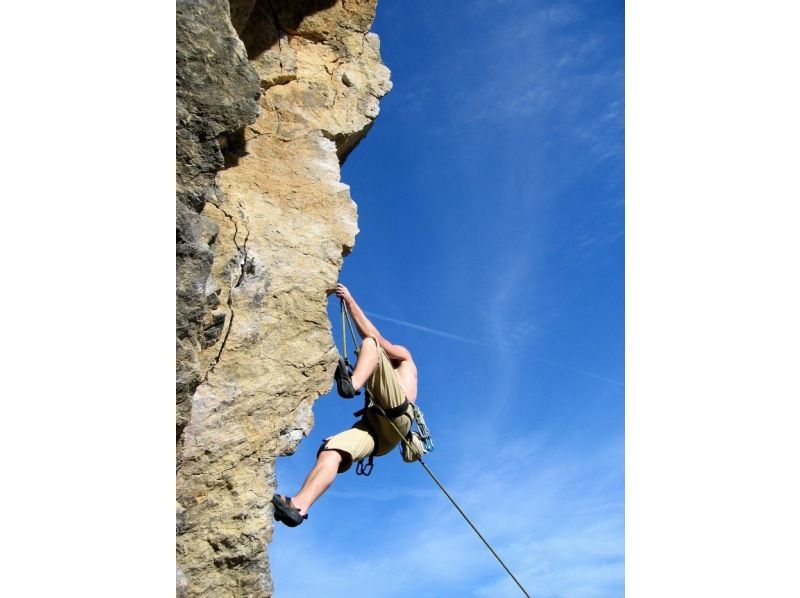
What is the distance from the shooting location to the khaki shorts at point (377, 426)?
19.3 ft

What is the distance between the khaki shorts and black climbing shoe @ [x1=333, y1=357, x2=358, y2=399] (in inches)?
14.7

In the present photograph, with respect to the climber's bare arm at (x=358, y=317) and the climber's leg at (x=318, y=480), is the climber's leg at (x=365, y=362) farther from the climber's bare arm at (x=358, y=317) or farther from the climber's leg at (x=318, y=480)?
the climber's leg at (x=318, y=480)

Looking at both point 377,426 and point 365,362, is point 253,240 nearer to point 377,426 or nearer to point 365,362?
point 365,362

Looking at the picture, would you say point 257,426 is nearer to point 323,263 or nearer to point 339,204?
point 323,263

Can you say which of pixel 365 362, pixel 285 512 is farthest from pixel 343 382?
pixel 285 512

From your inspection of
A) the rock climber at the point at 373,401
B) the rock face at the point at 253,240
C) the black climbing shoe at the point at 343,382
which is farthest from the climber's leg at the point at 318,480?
the black climbing shoe at the point at 343,382

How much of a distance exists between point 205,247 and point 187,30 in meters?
1.13

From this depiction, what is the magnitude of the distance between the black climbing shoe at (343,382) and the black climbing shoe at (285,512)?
86 centimetres

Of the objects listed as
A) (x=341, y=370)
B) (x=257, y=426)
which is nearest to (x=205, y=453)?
(x=257, y=426)

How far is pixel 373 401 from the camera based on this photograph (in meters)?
6.12

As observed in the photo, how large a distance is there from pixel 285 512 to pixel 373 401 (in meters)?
1.24

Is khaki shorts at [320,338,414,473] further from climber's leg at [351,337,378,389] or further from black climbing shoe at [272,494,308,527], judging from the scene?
black climbing shoe at [272,494,308,527]

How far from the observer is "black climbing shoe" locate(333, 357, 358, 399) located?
18.5 feet

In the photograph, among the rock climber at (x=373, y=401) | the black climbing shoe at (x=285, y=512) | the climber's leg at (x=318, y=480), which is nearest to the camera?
the black climbing shoe at (x=285, y=512)
